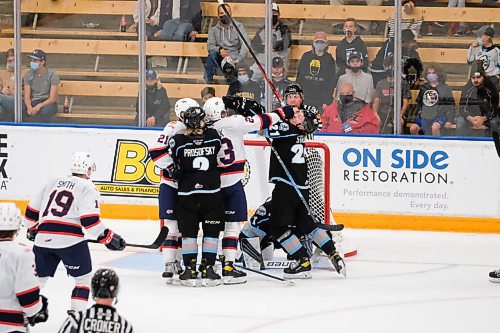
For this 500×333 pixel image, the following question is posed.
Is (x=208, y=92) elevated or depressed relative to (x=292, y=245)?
elevated

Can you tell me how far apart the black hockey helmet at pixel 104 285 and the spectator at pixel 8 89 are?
6.42 meters

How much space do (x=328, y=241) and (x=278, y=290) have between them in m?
0.59

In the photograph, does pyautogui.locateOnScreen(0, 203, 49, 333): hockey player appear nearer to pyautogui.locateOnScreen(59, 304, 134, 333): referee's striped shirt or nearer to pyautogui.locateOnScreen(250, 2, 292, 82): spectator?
pyautogui.locateOnScreen(59, 304, 134, 333): referee's striped shirt

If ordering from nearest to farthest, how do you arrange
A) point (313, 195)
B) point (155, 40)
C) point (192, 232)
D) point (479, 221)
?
point (192, 232), point (313, 195), point (479, 221), point (155, 40)

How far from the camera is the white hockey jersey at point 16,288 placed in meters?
5.05

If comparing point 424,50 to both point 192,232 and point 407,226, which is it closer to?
point 407,226

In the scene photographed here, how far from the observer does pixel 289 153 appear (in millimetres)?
7828

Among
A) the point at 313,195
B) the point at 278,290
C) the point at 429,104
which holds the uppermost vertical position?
the point at 429,104

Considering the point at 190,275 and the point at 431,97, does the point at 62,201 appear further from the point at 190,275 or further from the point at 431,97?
the point at 431,97

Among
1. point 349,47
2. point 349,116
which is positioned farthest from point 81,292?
point 349,47

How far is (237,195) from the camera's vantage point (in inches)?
305

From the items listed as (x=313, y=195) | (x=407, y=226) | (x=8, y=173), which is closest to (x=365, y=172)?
(x=407, y=226)

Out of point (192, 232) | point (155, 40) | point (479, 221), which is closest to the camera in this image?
point (192, 232)

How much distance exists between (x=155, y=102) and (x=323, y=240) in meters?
3.13
